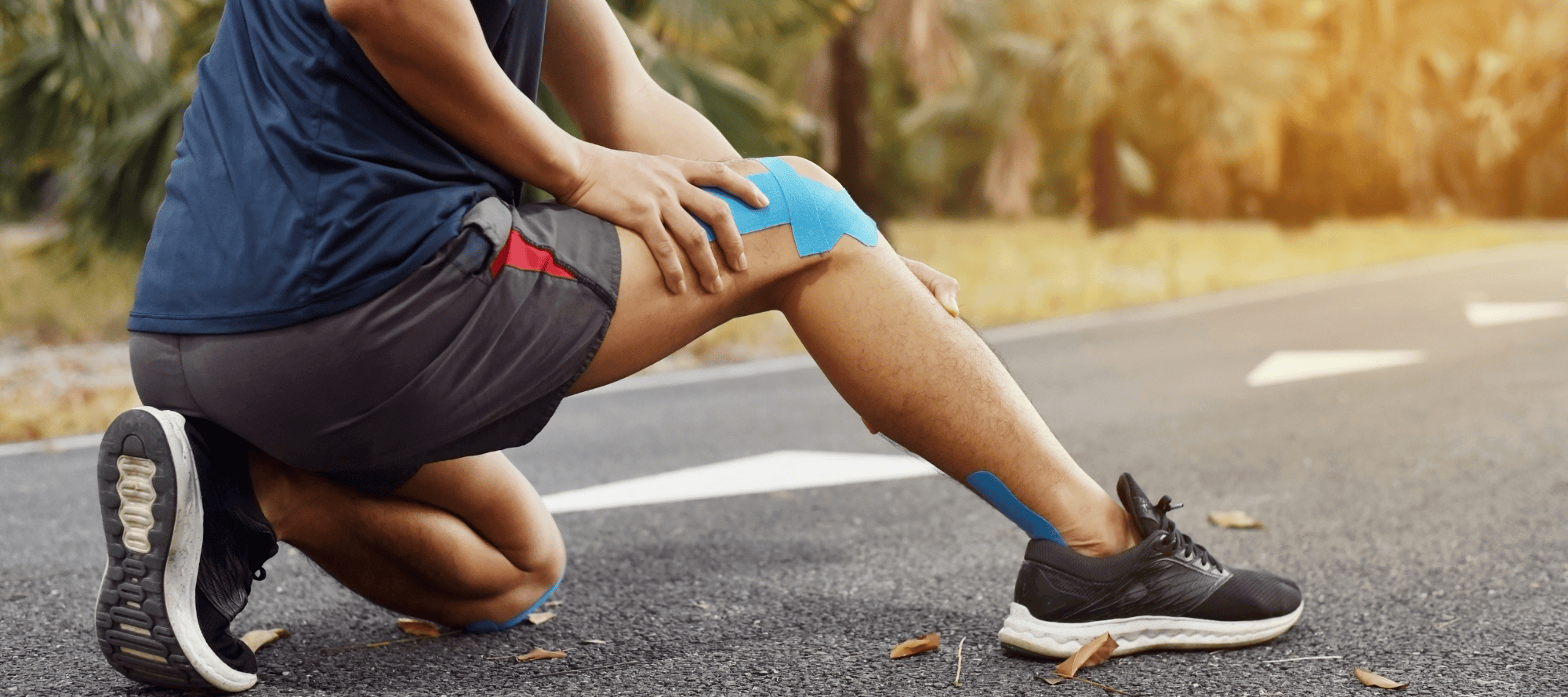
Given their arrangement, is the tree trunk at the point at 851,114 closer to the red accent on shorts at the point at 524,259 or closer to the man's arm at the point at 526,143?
the man's arm at the point at 526,143

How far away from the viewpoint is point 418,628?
2197 mm

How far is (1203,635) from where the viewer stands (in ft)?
6.53

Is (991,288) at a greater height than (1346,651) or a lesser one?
lesser

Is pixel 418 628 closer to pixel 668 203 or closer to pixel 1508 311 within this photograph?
pixel 668 203

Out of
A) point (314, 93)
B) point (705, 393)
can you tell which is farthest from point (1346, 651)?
point (705, 393)

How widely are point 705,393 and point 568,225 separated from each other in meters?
3.65

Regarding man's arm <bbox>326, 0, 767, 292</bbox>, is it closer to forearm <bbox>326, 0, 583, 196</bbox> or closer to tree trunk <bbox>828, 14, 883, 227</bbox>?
forearm <bbox>326, 0, 583, 196</bbox>

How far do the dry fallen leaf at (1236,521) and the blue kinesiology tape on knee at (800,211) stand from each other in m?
1.53

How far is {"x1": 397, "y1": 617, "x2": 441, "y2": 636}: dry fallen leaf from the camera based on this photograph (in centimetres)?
219

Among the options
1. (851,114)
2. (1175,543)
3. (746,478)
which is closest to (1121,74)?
(851,114)

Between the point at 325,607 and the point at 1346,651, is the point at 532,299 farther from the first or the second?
the point at 1346,651

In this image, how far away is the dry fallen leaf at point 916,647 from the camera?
79.3 inches

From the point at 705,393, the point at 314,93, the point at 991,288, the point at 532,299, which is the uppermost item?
the point at 314,93

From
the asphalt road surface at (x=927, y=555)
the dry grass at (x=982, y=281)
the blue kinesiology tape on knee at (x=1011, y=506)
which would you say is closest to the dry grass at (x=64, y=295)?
the dry grass at (x=982, y=281)
